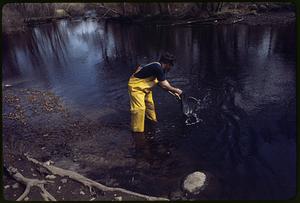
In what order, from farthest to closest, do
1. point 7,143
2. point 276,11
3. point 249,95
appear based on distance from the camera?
point 276,11, point 249,95, point 7,143

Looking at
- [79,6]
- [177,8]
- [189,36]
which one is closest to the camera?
[189,36]

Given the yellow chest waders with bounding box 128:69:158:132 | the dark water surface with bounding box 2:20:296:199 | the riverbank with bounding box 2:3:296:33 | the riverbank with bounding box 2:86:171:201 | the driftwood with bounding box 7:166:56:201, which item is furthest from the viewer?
the riverbank with bounding box 2:3:296:33

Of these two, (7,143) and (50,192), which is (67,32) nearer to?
(7,143)

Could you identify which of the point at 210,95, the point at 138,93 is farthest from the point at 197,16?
the point at 138,93

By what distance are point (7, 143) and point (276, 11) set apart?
31.6 m

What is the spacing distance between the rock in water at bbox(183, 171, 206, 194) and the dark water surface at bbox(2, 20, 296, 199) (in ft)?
0.62

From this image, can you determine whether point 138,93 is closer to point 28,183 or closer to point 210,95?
point 28,183

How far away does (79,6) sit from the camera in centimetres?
5575

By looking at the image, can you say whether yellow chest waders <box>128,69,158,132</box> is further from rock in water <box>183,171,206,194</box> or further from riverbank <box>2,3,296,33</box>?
riverbank <box>2,3,296,33</box>

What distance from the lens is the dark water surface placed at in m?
6.75

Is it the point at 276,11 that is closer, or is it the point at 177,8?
the point at 276,11

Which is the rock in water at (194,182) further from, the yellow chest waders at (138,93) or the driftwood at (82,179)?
the yellow chest waders at (138,93)

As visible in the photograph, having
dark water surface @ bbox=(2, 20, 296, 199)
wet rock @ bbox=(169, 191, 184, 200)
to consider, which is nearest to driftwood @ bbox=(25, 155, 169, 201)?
wet rock @ bbox=(169, 191, 184, 200)

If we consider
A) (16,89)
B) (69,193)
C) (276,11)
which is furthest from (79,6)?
(69,193)
